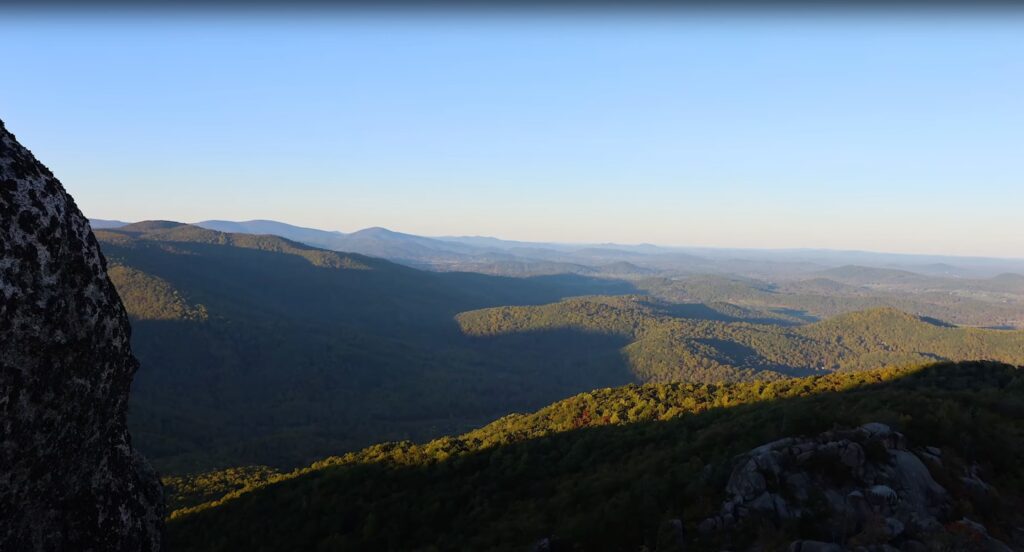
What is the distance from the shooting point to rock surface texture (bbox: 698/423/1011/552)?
410 inches

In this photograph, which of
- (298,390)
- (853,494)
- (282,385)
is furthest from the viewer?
(282,385)

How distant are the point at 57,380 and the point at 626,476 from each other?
16.5 metres

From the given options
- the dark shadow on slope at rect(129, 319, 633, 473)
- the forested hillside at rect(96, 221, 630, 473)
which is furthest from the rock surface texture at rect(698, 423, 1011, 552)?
the forested hillside at rect(96, 221, 630, 473)

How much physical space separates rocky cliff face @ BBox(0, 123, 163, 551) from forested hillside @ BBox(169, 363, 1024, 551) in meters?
10.7

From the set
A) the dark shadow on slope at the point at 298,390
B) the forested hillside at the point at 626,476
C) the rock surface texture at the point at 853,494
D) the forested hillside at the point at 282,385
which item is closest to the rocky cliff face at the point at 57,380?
the forested hillside at the point at 626,476

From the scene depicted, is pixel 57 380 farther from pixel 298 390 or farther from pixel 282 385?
pixel 282 385

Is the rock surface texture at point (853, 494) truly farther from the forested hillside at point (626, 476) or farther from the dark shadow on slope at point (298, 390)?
the dark shadow on slope at point (298, 390)

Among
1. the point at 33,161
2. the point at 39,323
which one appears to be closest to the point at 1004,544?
the point at 39,323

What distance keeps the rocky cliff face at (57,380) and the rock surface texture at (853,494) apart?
13.2 m

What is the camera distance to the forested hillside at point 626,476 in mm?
13148

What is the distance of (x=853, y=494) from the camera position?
475 inches

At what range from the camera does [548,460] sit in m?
26.7

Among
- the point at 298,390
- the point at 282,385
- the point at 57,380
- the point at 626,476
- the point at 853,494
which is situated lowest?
the point at 298,390

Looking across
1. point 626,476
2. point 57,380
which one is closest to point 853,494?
point 626,476
